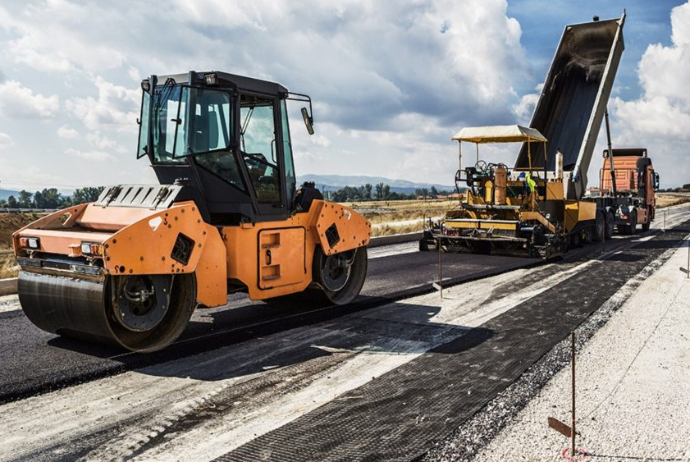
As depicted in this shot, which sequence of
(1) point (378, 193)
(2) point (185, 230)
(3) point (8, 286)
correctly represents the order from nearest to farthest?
(2) point (185, 230) < (3) point (8, 286) < (1) point (378, 193)

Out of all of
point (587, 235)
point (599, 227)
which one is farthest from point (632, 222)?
point (587, 235)

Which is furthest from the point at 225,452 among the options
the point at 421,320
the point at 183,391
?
the point at 421,320

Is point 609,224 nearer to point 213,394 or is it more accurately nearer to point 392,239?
point 392,239

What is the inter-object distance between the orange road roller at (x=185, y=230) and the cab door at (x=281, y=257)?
12mm

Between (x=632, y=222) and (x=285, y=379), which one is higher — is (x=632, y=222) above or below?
above

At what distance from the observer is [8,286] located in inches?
356

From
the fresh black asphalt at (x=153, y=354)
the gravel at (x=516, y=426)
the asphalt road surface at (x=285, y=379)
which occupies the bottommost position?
the gravel at (x=516, y=426)

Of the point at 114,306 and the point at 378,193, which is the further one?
the point at 378,193

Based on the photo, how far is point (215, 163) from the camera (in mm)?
6340

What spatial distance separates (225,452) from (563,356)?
11.2 ft

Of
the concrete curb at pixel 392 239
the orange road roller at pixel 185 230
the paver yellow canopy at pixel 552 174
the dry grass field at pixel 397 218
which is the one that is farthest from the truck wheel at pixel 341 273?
the concrete curb at pixel 392 239

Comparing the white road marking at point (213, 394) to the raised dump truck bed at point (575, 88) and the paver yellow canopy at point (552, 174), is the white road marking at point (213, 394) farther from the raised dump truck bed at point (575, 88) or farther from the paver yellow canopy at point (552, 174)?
the raised dump truck bed at point (575, 88)

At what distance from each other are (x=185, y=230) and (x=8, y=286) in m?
5.02

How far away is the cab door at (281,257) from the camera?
6.62 metres
